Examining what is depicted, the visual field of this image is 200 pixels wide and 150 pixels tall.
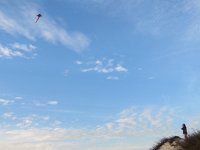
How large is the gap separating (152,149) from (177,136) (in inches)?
133

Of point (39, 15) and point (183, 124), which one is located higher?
point (39, 15)

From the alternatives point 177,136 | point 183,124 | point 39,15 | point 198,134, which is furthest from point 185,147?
point 39,15

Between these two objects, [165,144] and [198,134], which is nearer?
[198,134]

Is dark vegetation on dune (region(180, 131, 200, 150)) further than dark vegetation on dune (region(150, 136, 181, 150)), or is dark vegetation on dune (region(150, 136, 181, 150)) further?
dark vegetation on dune (region(150, 136, 181, 150))

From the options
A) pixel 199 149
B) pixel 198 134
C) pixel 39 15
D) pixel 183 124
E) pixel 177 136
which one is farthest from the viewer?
pixel 39 15

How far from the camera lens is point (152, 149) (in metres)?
37.9

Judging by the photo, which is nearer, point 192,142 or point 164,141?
point 192,142

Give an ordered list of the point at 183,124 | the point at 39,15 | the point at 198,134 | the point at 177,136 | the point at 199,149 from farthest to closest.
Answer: the point at 39,15, the point at 177,136, the point at 183,124, the point at 198,134, the point at 199,149

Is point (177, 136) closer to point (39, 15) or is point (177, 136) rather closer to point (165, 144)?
point (165, 144)

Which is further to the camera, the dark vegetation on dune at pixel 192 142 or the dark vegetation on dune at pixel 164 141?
the dark vegetation on dune at pixel 164 141

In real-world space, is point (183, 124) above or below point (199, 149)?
above

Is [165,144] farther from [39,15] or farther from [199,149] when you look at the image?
[39,15]

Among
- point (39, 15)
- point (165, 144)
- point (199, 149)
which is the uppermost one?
point (39, 15)

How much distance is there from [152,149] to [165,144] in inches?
88.9
